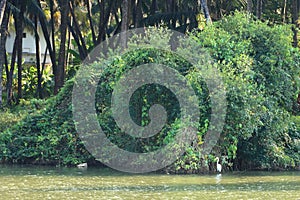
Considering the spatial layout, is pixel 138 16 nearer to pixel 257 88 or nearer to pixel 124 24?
pixel 124 24

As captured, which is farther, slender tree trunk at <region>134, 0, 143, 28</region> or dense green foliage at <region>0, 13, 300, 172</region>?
slender tree trunk at <region>134, 0, 143, 28</region>

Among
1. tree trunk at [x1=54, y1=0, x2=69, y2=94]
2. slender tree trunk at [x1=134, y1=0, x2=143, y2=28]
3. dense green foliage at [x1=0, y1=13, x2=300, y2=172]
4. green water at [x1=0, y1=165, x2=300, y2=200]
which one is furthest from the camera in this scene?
slender tree trunk at [x1=134, y1=0, x2=143, y2=28]

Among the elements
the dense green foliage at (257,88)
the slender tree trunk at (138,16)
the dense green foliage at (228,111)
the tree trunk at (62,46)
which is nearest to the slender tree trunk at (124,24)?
the tree trunk at (62,46)

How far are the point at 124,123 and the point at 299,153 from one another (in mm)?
5177

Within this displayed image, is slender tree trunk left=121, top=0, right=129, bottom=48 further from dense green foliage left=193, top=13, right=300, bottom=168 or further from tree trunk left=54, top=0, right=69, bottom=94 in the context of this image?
dense green foliage left=193, top=13, right=300, bottom=168

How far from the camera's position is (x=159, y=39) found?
67.7ft

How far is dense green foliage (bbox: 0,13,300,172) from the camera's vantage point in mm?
19516

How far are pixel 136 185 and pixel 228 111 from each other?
3.81m

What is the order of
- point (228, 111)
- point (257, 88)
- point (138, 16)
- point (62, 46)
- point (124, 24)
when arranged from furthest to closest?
1. point (138, 16)
2. point (62, 46)
3. point (124, 24)
4. point (257, 88)
5. point (228, 111)

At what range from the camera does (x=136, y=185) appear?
17.0 meters

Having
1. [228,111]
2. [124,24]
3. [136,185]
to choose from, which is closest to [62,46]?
[124,24]

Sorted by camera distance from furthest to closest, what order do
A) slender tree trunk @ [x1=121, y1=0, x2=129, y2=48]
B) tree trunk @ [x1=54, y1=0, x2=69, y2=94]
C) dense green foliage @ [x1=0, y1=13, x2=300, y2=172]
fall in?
tree trunk @ [x1=54, y1=0, x2=69, y2=94] → slender tree trunk @ [x1=121, y1=0, x2=129, y2=48] → dense green foliage @ [x1=0, y1=13, x2=300, y2=172]

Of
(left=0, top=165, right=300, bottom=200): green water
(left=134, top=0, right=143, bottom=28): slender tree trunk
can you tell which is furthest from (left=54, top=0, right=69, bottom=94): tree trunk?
(left=0, top=165, right=300, bottom=200): green water

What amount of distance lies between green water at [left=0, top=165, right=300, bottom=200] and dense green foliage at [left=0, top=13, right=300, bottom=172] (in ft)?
2.41
